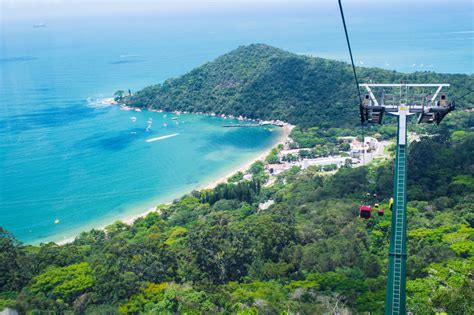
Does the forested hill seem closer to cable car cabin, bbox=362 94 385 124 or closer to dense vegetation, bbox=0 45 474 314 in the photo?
dense vegetation, bbox=0 45 474 314

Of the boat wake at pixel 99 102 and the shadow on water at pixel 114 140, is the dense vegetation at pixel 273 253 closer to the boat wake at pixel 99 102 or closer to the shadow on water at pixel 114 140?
the shadow on water at pixel 114 140

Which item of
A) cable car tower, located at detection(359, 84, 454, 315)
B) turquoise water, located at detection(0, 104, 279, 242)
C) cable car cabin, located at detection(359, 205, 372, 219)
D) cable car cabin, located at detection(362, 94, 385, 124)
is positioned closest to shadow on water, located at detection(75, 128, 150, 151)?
turquoise water, located at detection(0, 104, 279, 242)

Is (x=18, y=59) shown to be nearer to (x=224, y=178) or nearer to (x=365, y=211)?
(x=224, y=178)

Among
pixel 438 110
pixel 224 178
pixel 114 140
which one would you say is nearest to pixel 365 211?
pixel 438 110

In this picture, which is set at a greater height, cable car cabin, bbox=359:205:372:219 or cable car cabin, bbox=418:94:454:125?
cable car cabin, bbox=418:94:454:125

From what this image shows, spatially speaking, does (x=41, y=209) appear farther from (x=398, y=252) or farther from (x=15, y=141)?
(x=398, y=252)

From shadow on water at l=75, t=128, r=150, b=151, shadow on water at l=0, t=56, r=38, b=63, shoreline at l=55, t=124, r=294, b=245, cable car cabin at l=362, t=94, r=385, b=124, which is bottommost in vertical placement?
shoreline at l=55, t=124, r=294, b=245
